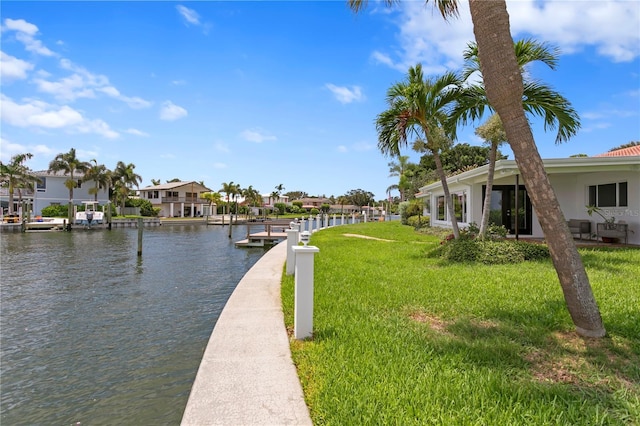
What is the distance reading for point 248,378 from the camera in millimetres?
3621

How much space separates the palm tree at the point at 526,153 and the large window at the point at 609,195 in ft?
39.7

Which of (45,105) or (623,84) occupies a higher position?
(623,84)

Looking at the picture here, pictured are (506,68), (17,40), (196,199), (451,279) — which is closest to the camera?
(506,68)

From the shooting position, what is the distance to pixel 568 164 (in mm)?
12734

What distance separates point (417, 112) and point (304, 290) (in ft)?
27.4

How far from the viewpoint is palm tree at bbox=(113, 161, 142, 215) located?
59.5 m

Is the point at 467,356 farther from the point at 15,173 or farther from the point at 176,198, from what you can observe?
the point at 176,198

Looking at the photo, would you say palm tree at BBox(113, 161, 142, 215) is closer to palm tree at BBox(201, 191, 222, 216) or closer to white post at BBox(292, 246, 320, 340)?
palm tree at BBox(201, 191, 222, 216)

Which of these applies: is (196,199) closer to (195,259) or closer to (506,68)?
(195,259)

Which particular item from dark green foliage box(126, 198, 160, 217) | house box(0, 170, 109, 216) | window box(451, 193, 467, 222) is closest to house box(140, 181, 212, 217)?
dark green foliage box(126, 198, 160, 217)

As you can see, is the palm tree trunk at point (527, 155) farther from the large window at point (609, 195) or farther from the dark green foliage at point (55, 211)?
the dark green foliage at point (55, 211)

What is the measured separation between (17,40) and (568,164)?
1830cm

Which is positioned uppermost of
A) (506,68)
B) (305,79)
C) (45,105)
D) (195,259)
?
(305,79)

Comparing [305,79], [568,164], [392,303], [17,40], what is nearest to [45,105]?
[17,40]
